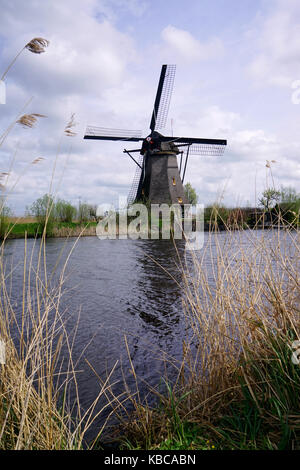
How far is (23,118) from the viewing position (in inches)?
74.4

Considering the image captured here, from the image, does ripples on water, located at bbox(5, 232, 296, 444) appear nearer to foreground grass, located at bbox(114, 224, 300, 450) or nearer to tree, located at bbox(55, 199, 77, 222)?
foreground grass, located at bbox(114, 224, 300, 450)

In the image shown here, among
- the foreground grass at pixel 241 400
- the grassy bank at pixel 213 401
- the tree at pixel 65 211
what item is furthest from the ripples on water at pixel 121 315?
the tree at pixel 65 211

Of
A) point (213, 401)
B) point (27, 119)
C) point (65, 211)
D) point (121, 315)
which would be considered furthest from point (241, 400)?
point (65, 211)

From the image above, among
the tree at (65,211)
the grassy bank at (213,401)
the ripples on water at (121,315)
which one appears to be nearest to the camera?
the grassy bank at (213,401)

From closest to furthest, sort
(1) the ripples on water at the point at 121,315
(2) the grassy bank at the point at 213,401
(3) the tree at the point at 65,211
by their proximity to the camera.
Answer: (2) the grassy bank at the point at 213,401
(1) the ripples on water at the point at 121,315
(3) the tree at the point at 65,211

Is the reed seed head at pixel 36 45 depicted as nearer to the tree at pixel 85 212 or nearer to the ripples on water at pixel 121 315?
the ripples on water at pixel 121 315

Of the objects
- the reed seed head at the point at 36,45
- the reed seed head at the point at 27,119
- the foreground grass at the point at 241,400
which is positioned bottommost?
the foreground grass at the point at 241,400

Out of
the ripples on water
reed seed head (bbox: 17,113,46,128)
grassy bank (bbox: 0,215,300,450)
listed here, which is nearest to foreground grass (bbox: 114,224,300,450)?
grassy bank (bbox: 0,215,300,450)

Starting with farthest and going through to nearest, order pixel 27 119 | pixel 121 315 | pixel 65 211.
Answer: pixel 65 211
pixel 121 315
pixel 27 119

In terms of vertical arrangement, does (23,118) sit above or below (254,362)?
above

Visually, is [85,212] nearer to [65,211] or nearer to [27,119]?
[65,211]
